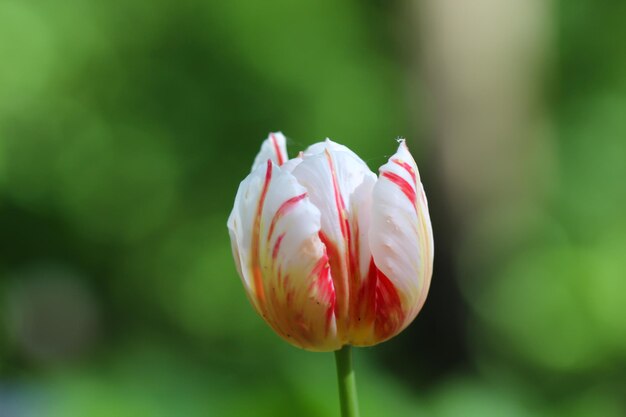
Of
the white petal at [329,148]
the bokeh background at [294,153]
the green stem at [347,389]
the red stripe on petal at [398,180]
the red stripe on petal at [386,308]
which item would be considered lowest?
the green stem at [347,389]

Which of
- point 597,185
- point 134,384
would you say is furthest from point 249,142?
point 134,384

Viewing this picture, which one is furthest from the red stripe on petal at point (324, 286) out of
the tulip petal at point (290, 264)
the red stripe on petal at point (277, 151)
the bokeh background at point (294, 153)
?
the bokeh background at point (294, 153)

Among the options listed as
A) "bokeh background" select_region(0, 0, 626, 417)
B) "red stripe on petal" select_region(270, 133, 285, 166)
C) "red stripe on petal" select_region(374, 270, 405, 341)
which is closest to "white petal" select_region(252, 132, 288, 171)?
"red stripe on petal" select_region(270, 133, 285, 166)

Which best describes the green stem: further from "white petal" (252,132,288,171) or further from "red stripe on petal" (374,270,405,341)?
"white petal" (252,132,288,171)

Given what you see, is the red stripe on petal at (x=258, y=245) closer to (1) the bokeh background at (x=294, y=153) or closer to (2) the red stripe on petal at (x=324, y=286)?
(2) the red stripe on petal at (x=324, y=286)

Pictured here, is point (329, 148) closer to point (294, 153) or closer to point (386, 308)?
point (386, 308)

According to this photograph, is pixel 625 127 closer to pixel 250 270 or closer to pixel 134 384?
pixel 134 384
